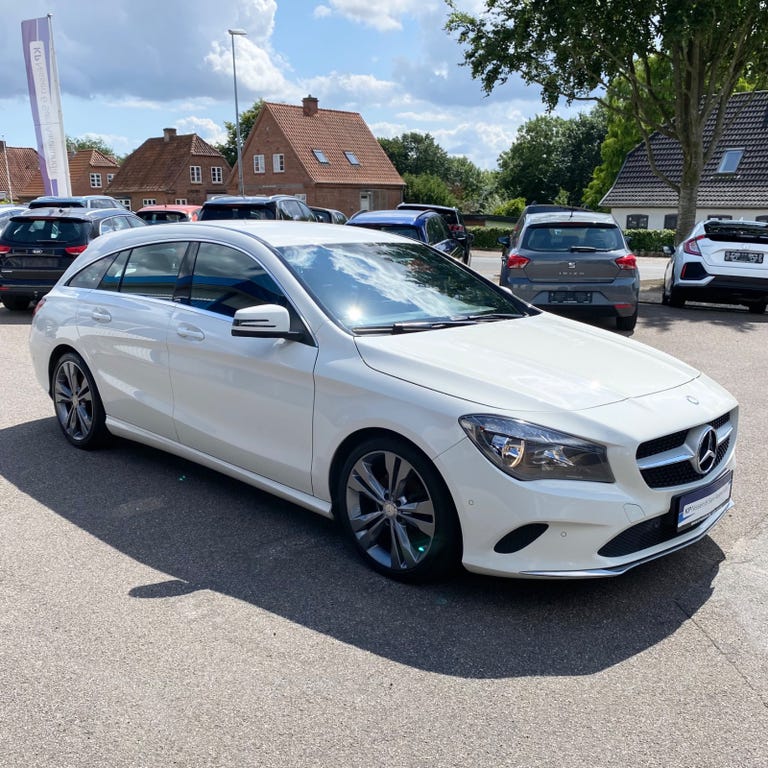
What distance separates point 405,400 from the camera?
3723 mm

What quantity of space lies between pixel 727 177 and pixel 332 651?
151 ft

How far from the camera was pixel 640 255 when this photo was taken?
4025 cm

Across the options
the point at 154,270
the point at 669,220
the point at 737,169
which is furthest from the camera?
the point at 669,220

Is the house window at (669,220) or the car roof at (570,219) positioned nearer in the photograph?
the car roof at (570,219)

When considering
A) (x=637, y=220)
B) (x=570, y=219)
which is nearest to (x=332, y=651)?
(x=570, y=219)

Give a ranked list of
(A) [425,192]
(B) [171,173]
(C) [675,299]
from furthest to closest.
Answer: (B) [171,173]
(A) [425,192]
(C) [675,299]

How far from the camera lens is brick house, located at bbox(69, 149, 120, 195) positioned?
79062 mm

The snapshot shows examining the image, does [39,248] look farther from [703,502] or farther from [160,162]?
[160,162]

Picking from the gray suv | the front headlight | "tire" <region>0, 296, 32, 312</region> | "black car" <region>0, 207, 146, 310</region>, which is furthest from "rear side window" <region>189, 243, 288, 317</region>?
"tire" <region>0, 296, 32, 312</region>

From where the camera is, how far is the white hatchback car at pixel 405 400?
11.4ft

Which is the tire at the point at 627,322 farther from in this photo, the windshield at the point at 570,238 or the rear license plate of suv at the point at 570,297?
the windshield at the point at 570,238

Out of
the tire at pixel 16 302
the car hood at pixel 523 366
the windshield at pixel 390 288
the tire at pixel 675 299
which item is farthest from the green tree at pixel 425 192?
the car hood at pixel 523 366

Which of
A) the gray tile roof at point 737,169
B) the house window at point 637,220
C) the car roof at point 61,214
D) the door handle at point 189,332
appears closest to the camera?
the door handle at point 189,332

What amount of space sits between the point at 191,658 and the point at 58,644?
59 cm
